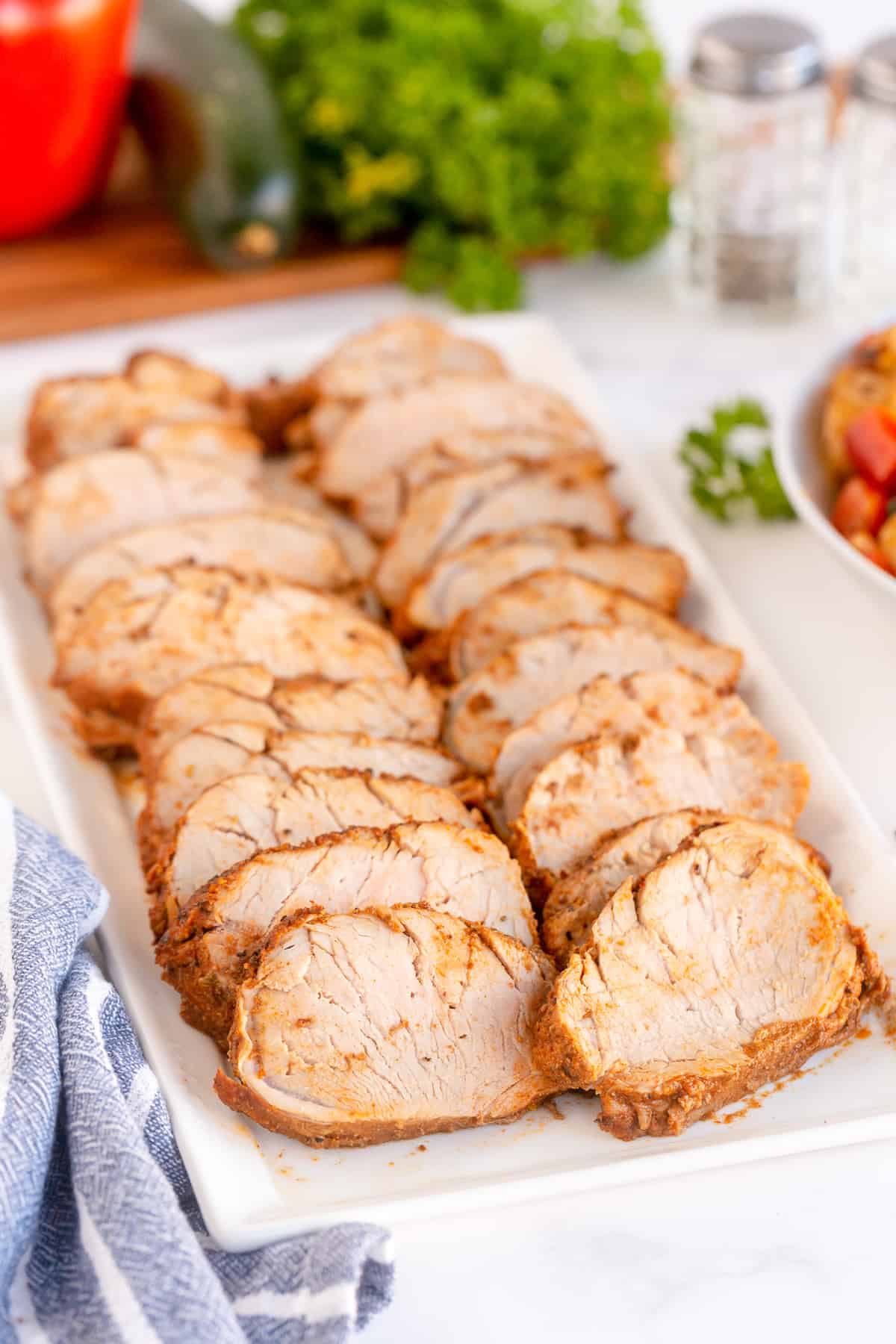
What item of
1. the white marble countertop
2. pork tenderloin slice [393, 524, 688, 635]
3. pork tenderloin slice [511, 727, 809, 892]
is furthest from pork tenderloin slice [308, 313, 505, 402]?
the white marble countertop

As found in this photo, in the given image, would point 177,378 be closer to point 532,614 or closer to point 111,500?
point 111,500

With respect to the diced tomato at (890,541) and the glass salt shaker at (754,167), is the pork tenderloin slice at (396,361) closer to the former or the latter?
the glass salt shaker at (754,167)

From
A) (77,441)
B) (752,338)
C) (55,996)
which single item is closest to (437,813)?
(55,996)

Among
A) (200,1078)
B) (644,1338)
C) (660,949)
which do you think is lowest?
(644,1338)

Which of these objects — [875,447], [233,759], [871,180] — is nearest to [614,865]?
[233,759]

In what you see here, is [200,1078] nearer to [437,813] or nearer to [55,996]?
[55,996]

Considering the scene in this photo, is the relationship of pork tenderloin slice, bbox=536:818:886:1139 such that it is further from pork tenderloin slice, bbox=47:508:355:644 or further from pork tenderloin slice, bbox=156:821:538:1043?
pork tenderloin slice, bbox=47:508:355:644
